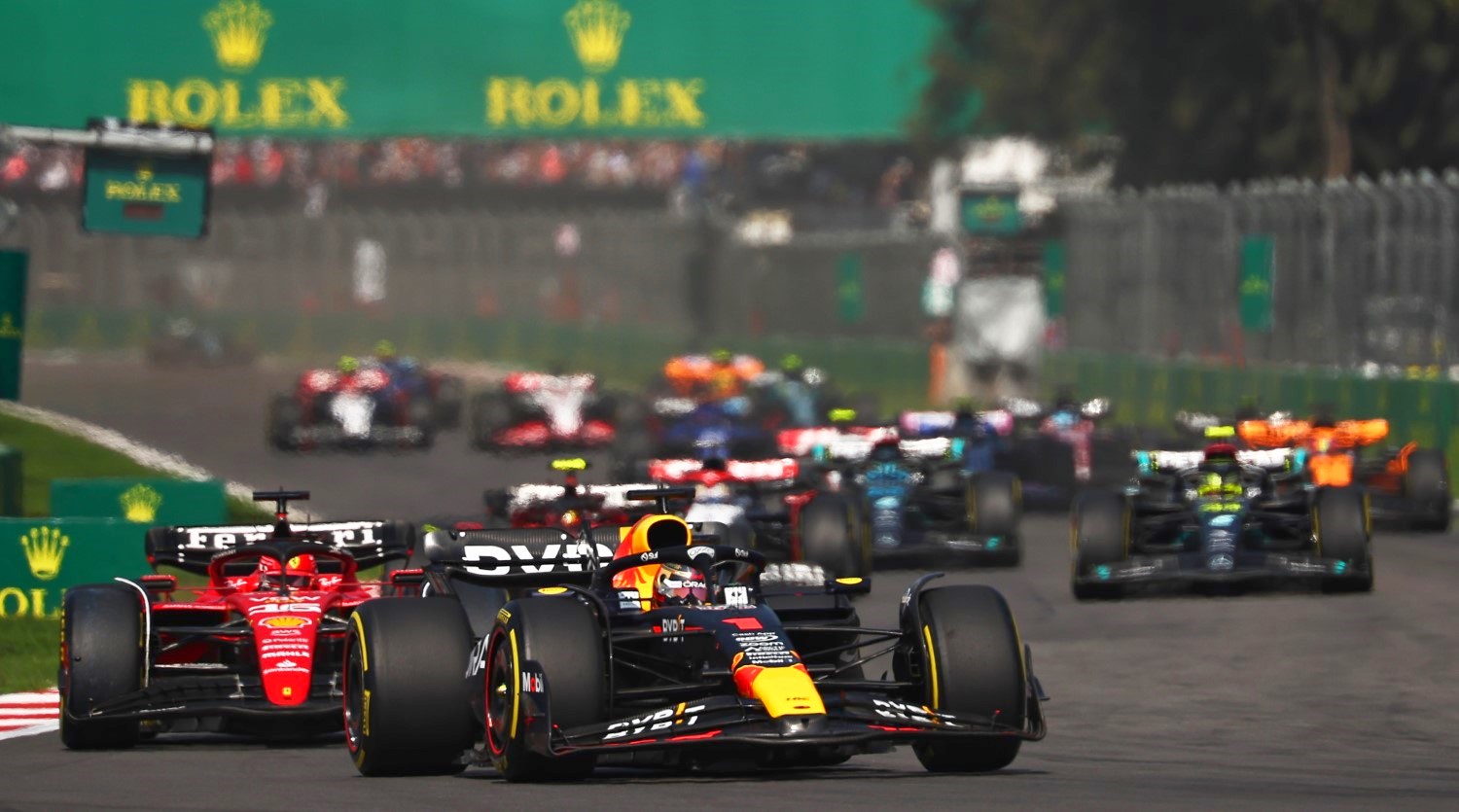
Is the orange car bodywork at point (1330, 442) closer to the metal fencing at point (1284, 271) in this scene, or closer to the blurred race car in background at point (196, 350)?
the metal fencing at point (1284, 271)

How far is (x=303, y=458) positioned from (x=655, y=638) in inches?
957

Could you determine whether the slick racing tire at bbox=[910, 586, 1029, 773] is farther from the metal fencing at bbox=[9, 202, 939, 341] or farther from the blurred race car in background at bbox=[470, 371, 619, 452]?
the metal fencing at bbox=[9, 202, 939, 341]

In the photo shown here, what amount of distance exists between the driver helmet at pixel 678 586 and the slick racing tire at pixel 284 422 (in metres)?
24.0

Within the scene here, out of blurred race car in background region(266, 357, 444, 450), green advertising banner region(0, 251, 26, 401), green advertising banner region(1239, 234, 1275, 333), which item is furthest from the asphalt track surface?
blurred race car in background region(266, 357, 444, 450)

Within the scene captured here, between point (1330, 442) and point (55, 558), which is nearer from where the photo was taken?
point (55, 558)

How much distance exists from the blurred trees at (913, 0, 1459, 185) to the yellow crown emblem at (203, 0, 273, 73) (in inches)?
502

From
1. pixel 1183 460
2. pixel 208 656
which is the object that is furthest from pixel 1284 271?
pixel 208 656

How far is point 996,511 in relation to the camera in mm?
22000

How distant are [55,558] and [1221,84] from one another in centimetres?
3427

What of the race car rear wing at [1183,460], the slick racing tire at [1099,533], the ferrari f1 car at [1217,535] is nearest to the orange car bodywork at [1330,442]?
the race car rear wing at [1183,460]

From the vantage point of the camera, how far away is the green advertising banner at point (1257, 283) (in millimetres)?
34312

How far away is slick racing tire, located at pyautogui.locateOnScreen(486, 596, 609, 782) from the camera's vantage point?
429 inches

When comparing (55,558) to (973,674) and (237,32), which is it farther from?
(237,32)

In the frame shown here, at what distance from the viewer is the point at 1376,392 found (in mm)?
29875
